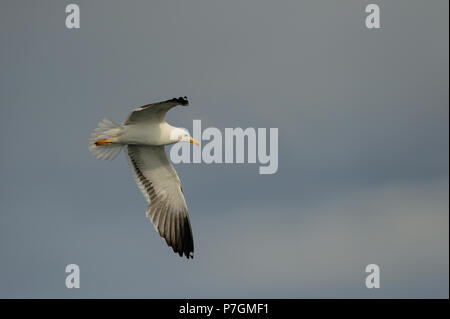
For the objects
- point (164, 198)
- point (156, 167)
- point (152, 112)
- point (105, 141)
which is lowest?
point (164, 198)

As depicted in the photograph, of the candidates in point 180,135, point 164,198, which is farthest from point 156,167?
point 180,135

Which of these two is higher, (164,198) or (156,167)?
(156,167)

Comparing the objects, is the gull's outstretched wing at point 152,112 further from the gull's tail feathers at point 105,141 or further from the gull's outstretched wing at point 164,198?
the gull's outstretched wing at point 164,198

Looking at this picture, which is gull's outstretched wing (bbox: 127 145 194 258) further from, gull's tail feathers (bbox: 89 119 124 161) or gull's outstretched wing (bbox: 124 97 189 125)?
gull's outstretched wing (bbox: 124 97 189 125)

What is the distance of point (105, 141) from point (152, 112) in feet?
3.20

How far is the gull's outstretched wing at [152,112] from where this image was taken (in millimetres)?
13914

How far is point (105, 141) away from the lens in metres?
15.0

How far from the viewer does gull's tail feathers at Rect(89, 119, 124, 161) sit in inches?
587

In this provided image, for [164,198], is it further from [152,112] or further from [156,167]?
[152,112]

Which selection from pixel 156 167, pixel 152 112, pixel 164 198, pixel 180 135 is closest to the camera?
pixel 152 112

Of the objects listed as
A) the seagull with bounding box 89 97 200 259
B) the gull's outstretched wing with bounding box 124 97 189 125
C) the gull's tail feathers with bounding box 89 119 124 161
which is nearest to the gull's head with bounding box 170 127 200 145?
the seagull with bounding box 89 97 200 259

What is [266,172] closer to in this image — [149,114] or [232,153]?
[232,153]

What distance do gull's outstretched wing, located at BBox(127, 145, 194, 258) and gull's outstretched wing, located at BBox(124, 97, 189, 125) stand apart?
108 centimetres

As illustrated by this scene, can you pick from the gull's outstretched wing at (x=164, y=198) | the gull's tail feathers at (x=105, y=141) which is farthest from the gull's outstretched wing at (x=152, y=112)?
the gull's outstretched wing at (x=164, y=198)
